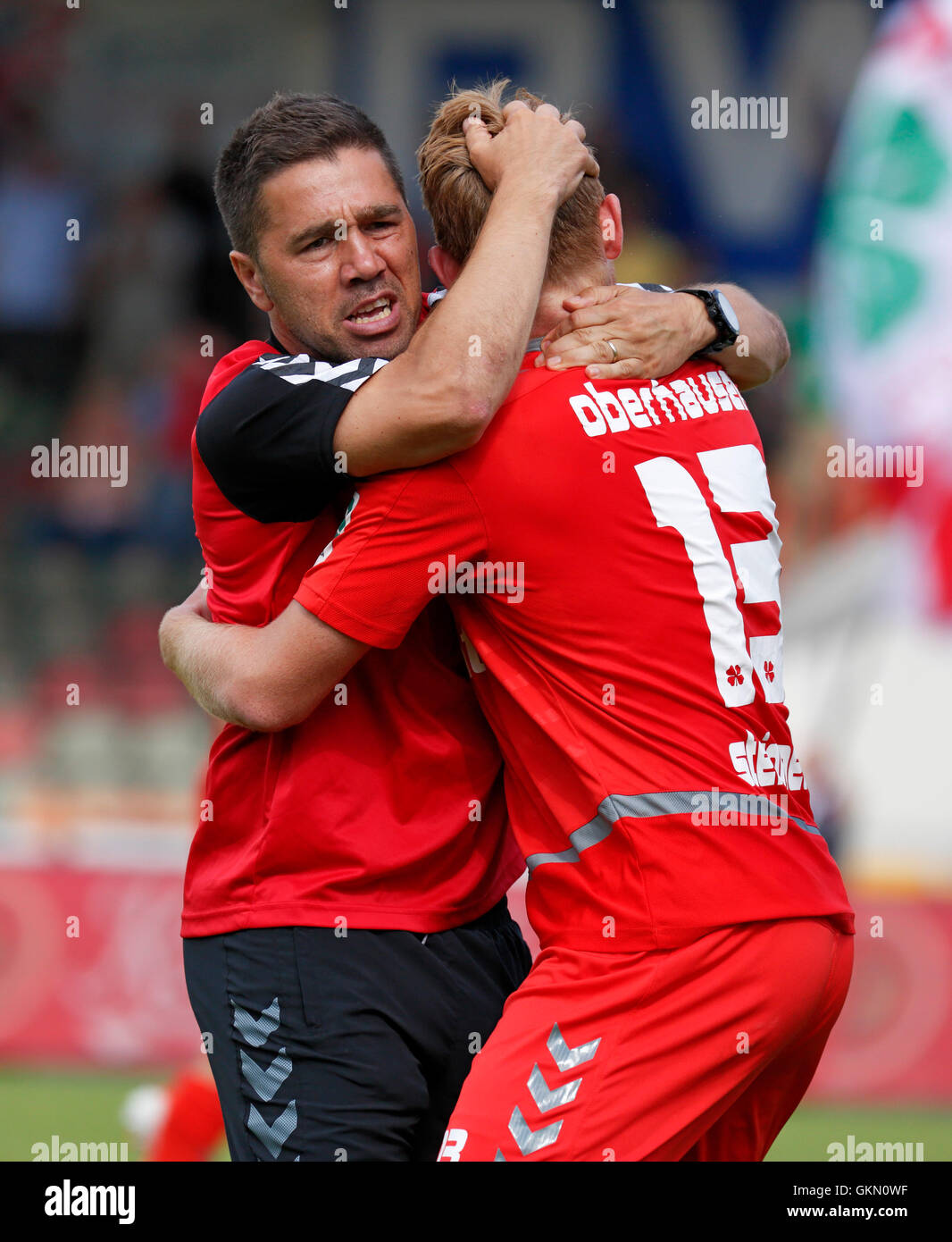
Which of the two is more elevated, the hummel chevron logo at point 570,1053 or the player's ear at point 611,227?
the player's ear at point 611,227

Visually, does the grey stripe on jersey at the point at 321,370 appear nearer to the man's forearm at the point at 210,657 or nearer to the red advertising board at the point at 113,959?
the man's forearm at the point at 210,657

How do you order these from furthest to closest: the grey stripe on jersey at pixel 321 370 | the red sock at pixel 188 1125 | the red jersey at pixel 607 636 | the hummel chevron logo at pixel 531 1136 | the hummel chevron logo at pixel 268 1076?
the red sock at pixel 188 1125 < the hummel chevron logo at pixel 268 1076 < the grey stripe on jersey at pixel 321 370 < the red jersey at pixel 607 636 < the hummel chevron logo at pixel 531 1136

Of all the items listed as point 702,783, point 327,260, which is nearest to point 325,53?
point 327,260

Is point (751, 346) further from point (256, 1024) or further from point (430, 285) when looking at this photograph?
point (430, 285)

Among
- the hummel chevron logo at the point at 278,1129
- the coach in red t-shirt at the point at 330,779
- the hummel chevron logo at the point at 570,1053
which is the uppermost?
the coach in red t-shirt at the point at 330,779

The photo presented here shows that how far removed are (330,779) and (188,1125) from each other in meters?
2.20

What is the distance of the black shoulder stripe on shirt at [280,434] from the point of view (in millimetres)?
2553

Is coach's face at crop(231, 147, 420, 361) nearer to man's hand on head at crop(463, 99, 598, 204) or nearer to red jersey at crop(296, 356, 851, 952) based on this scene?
man's hand on head at crop(463, 99, 598, 204)

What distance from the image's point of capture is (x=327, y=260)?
2852mm

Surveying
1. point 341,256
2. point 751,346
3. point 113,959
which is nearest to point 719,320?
point 751,346

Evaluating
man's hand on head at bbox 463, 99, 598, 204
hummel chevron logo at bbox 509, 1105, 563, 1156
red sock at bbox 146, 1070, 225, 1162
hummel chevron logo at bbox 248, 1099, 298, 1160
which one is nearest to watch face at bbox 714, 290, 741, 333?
man's hand on head at bbox 463, 99, 598, 204

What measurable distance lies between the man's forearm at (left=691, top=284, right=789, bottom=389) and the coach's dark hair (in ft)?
2.30

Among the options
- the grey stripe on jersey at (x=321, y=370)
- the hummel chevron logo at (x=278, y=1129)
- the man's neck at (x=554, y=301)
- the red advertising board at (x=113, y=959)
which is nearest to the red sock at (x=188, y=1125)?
the hummel chevron logo at (x=278, y=1129)
